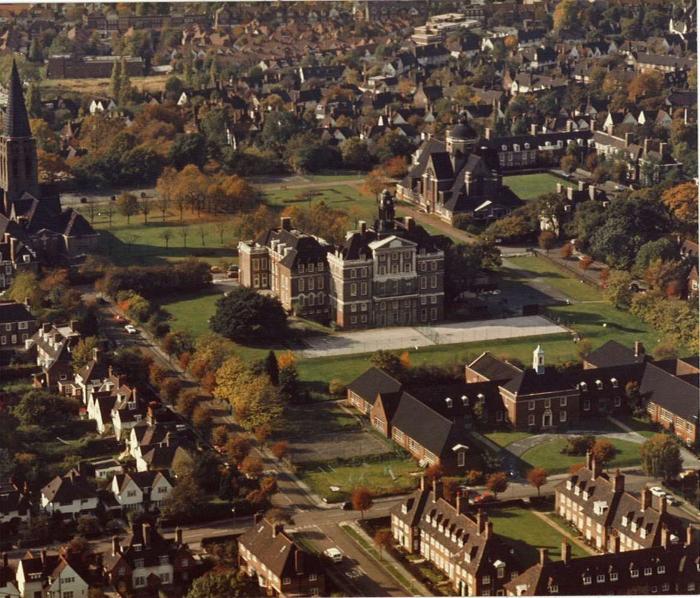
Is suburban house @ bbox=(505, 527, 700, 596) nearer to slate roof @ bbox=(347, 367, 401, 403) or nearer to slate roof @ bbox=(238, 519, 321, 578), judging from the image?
slate roof @ bbox=(238, 519, 321, 578)

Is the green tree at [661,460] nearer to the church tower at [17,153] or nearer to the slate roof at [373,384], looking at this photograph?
the slate roof at [373,384]

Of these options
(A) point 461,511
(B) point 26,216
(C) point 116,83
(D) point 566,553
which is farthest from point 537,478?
(C) point 116,83

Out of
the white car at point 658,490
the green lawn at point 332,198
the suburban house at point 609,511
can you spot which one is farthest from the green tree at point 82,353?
the green lawn at point 332,198

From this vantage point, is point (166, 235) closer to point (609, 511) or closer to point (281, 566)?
point (609, 511)

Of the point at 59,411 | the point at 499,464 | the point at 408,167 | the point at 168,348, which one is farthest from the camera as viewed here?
the point at 408,167

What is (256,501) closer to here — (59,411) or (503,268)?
(59,411)

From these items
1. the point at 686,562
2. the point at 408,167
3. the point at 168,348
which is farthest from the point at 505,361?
the point at 408,167
